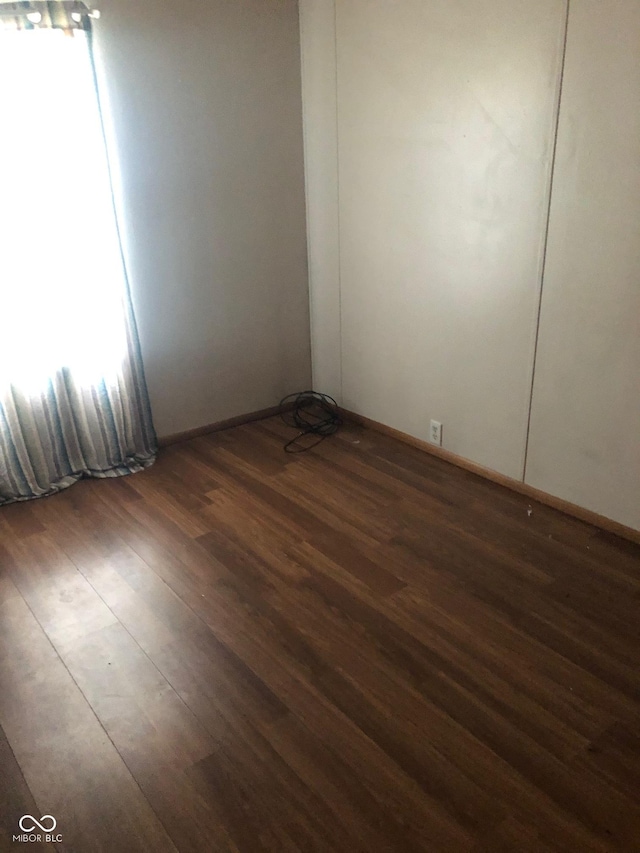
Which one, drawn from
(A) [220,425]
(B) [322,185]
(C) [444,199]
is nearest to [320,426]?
(A) [220,425]

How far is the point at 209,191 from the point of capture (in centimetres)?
338

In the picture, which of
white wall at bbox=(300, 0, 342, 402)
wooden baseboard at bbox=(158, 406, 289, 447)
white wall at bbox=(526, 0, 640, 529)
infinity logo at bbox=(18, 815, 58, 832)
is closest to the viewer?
infinity logo at bbox=(18, 815, 58, 832)

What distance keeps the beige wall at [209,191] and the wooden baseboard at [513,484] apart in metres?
0.77

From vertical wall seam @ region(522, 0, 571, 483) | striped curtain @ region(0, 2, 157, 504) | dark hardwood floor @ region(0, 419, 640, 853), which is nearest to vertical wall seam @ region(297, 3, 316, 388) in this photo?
striped curtain @ region(0, 2, 157, 504)

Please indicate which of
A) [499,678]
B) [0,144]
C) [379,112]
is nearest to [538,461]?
[499,678]

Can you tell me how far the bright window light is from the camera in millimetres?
2678

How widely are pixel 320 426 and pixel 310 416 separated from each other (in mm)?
192

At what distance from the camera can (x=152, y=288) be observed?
3.32 meters

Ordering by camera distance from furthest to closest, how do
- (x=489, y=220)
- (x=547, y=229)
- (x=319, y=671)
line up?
(x=489, y=220)
(x=547, y=229)
(x=319, y=671)

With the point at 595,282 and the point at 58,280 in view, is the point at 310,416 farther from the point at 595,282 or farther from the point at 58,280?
the point at 595,282

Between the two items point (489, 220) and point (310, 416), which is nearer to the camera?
point (489, 220)

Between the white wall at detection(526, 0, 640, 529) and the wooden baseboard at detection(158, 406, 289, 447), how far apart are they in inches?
67.0

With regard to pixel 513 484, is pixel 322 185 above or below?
above

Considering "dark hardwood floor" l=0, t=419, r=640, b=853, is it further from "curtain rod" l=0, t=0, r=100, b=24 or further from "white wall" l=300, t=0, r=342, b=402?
"curtain rod" l=0, t=0, r=100, b=24
